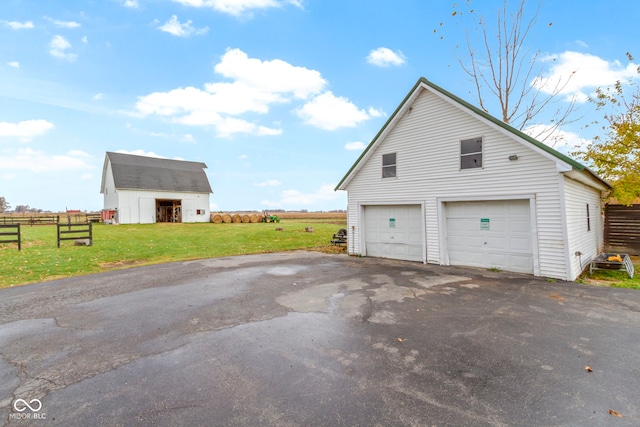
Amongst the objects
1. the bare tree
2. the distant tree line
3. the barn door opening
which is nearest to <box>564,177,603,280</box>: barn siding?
the bare tree

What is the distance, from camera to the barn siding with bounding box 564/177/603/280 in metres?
8.55

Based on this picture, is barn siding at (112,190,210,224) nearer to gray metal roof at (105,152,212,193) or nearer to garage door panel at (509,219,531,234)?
gray metal roof at (105,152,212,193)

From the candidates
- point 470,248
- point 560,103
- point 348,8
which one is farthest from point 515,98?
point 470,248

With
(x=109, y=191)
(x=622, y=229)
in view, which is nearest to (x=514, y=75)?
(x=622, y=229)

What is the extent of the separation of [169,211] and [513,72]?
128 ft

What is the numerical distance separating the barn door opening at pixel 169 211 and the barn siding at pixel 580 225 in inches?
1503

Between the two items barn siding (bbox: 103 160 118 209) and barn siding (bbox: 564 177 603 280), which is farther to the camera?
barn siding (bbox: 103 160 118 209)

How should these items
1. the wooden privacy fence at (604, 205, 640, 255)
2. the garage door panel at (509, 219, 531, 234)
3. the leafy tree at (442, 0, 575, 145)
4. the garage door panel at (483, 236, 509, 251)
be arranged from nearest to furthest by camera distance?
the garage door panel at (509, 219, 531, 234), the garage door panel at (483, 236, 509, 251), the wooden privacy fence at (604, 205, 640, 255), the leafy tree at (442, 0, 575, 145)

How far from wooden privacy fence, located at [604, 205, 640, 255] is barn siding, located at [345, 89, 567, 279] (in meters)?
10.2

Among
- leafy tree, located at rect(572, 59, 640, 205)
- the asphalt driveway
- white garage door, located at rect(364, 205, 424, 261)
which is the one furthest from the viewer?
leafy tree, located at rect(572, 59, 640, 205)

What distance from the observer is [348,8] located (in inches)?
599

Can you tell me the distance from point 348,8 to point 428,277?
1493cm

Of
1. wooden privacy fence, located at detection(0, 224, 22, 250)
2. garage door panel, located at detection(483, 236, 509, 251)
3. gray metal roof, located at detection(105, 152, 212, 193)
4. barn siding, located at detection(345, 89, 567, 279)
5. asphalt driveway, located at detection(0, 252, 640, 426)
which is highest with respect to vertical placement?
gray metal roof, located at detection(105, 152, 212, 193)

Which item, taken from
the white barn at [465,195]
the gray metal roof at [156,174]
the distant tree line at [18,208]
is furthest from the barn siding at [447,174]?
the distant tree line at [18,208]
